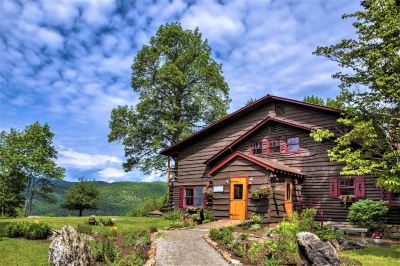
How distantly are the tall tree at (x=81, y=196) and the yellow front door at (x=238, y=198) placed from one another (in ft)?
62.4

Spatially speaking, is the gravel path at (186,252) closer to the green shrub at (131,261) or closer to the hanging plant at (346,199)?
the green shrub at (131,261)

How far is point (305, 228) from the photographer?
15.1 m

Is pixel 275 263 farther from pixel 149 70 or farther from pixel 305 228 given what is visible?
pixel 149 70

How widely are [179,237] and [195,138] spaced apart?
49.5 feet

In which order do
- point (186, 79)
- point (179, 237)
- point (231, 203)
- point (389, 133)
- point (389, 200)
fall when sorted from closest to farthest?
point (179, 237) → point (389, 133) → point (389, 200) → point (231, 203) → point (186, 79)

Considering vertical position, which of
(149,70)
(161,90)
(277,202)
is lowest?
(277,202)

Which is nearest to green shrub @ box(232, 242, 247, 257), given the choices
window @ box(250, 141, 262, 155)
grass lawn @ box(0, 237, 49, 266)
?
grass lawn @ box(0, 237, 49, 266)

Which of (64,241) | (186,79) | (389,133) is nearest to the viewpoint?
(64,241)

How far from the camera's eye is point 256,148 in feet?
83.8

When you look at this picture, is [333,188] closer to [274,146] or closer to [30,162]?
[274,146]

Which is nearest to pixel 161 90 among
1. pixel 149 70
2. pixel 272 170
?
pixel 149 70

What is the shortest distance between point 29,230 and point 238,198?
11910 millimetres

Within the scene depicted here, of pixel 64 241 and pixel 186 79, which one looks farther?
pixel 186 79

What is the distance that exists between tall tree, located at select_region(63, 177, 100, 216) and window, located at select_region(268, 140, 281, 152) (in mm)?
20096
